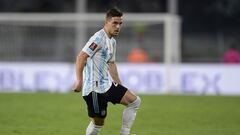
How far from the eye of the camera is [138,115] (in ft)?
54.5

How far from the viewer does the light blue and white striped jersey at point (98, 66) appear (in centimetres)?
1052

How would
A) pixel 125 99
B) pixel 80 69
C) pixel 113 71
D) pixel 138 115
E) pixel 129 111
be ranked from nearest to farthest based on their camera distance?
pixel 80 69
pixel 125 99
pixel 129 111
pixel 113 71
pixel 138 115

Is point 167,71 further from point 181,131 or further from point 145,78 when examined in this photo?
point 181,131

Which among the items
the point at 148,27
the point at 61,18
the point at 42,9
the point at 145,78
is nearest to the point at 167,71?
Result: the point at 145,78

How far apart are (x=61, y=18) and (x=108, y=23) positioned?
58.9 ft

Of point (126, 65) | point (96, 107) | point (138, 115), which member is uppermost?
point (96, 107)

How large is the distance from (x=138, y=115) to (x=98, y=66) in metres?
6.17

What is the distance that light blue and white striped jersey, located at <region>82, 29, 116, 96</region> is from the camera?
10.5 meters

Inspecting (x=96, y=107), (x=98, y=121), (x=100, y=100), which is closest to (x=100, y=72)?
(x=100, y=100)

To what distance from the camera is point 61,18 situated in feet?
93.0

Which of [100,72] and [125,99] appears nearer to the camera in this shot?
[100,72]

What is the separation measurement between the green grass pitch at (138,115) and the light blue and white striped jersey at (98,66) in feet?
7.73

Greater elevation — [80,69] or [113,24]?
[113,24]

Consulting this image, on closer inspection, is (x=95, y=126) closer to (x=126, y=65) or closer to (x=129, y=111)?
(x=129, y=111)
